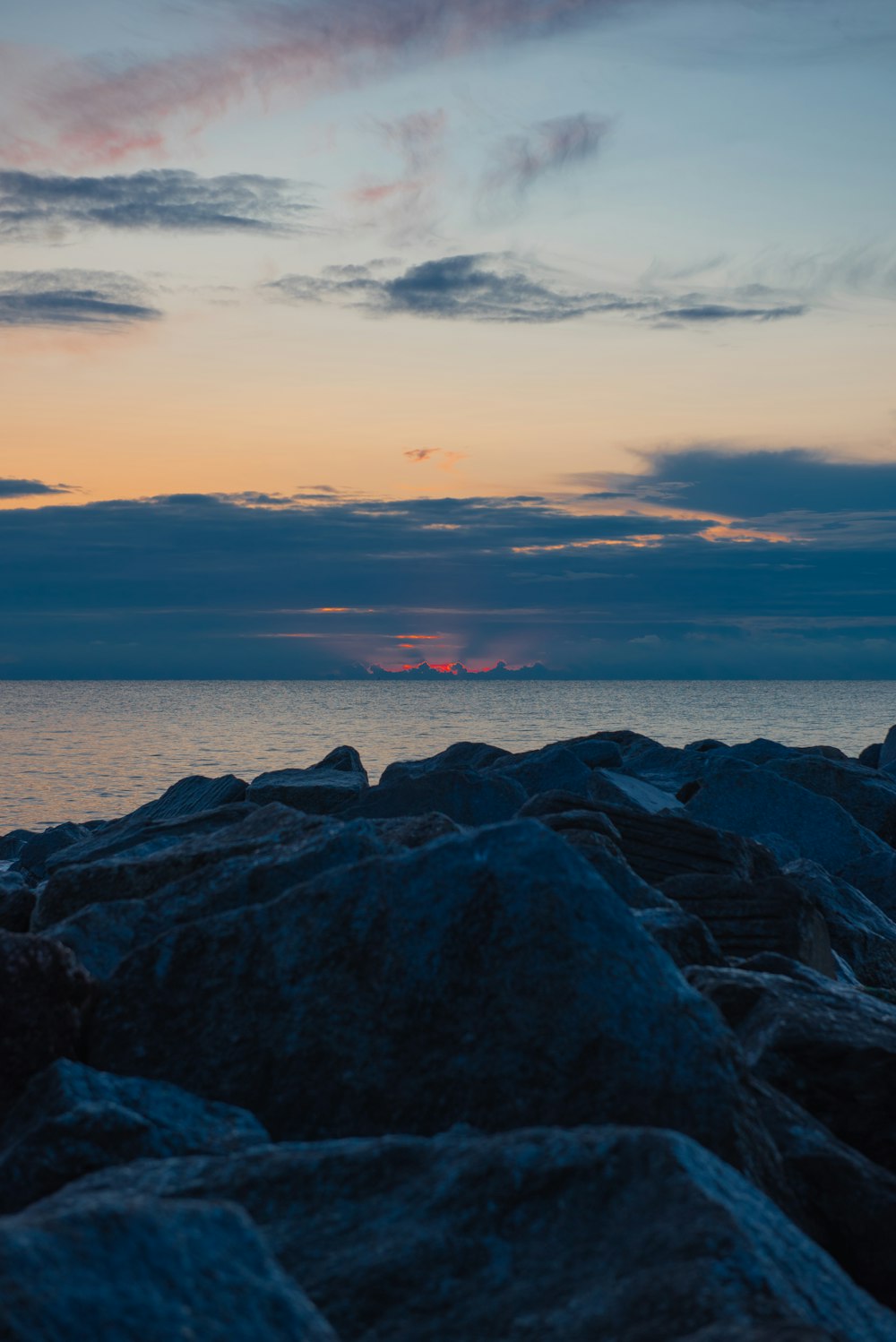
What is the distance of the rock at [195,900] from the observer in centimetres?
562

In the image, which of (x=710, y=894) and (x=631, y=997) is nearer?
(x=631, y=997)

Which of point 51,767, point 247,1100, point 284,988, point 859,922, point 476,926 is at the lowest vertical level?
point 51,767

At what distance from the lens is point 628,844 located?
9.97 meters

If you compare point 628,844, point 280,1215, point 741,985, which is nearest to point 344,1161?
point 280,1215

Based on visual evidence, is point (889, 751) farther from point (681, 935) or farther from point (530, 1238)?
point (530, 1238)

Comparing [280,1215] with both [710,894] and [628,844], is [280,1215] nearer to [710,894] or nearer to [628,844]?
[710,894]

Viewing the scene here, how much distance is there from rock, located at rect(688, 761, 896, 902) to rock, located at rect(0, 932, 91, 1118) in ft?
36.1

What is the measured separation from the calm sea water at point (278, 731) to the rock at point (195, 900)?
A: 107ft

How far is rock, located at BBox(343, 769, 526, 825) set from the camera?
1348 centimetres

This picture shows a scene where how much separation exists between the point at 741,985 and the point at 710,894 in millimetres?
2628

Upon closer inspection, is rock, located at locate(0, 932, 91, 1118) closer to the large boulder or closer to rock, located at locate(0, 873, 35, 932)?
rock, located at locate(0, 873, 35, 932)

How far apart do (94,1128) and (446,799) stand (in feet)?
32.0

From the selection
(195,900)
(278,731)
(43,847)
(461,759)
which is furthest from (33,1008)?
(278,731)

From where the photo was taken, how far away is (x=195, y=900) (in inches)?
226
